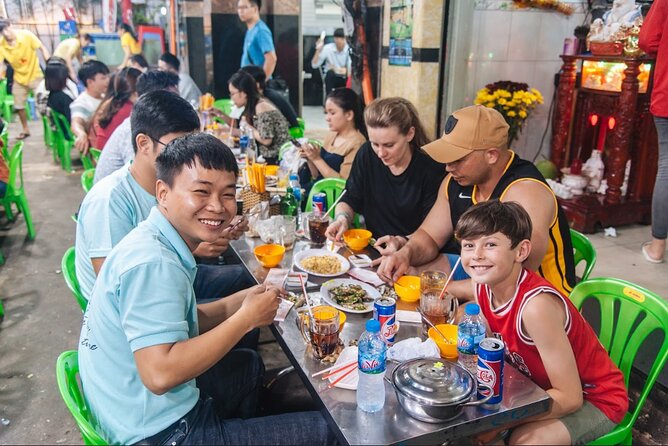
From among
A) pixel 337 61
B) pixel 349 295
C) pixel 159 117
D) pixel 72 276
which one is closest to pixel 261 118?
pixel 159 117

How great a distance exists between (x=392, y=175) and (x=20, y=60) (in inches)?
409

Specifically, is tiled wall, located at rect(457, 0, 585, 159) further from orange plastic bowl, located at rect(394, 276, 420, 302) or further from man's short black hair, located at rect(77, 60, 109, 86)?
man's short black hair, located at rect(77, 60, 109, 86)

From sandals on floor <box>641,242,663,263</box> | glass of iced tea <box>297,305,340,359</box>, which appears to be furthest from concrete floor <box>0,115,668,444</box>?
glass of iced tea <box>297,305,340,359</box>

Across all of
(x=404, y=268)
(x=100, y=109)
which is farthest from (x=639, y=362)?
(x=100, y=109)

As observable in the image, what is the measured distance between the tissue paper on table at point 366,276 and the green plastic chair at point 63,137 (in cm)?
663

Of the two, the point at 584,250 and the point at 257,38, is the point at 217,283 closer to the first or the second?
the point at 584,250

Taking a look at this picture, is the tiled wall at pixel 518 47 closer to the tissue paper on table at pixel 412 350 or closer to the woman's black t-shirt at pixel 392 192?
the woman's black t-shirt at pixel 392 192

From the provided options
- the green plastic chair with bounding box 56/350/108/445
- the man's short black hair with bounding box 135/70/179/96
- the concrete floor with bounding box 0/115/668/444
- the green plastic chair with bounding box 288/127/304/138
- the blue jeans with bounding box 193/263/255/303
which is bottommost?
the concrete floor with bounding box 0/115/668/444

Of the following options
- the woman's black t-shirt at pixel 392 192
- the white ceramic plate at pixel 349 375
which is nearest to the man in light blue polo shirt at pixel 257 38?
the woman's black t-shirt at pixel 392 192

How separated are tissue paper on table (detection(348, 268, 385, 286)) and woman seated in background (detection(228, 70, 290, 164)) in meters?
2.89

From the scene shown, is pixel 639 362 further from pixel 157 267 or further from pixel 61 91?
pixel 61 91

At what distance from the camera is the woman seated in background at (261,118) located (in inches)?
202

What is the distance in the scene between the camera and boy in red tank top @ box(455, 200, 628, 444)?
1.69 metres

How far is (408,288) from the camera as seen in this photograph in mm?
2148
